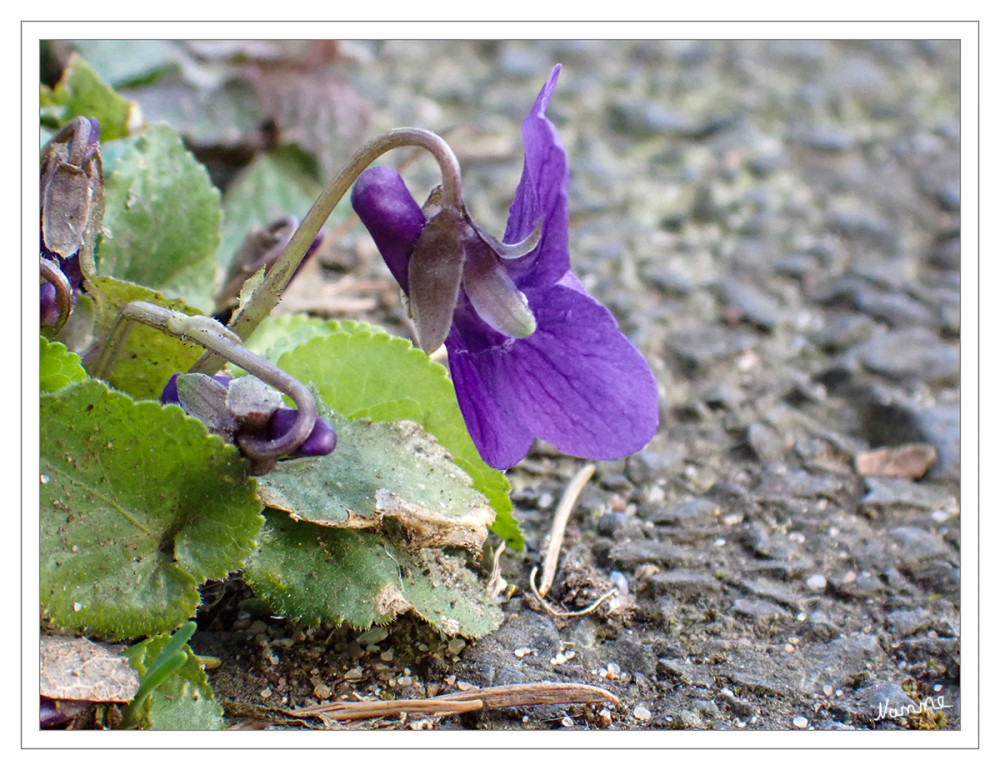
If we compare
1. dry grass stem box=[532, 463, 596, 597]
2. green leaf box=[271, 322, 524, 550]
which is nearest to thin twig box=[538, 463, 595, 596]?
dry grass stem box=[532, 463, 596, 597]

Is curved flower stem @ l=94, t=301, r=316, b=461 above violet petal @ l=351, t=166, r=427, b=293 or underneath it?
underneath

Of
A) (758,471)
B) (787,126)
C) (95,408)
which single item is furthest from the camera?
(787,126)

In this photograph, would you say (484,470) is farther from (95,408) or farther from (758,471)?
(758,471)

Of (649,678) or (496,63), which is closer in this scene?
Result: (649,678)

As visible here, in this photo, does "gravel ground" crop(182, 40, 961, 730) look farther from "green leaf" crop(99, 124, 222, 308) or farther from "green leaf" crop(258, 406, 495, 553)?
"green leaf" crop(99, 124, 222, 308)
